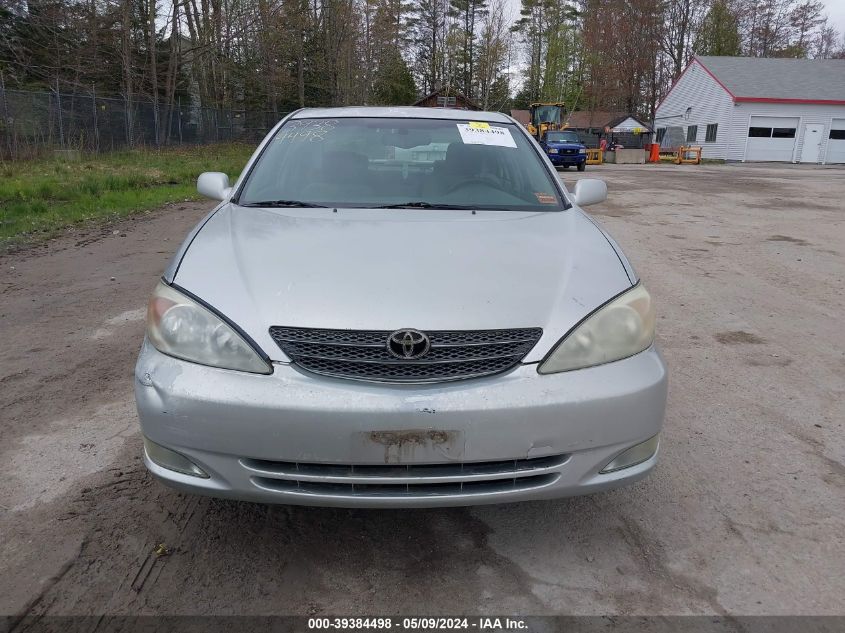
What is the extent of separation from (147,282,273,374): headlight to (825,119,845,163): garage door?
4362cm

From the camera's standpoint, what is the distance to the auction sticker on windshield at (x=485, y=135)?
3.52 meters

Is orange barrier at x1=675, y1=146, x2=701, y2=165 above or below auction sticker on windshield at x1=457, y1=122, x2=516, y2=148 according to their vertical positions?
above

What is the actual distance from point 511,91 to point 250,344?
212 feet

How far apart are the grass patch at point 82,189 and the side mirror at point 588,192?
24.1ft

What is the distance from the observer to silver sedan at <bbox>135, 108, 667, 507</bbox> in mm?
1912

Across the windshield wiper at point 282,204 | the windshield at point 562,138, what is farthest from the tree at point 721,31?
the windshield wiper at point 282,204

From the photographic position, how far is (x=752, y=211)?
12422 mm

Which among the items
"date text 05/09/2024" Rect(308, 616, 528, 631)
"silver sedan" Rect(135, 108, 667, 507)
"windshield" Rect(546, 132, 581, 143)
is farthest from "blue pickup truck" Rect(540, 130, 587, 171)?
"date text 05/09/2024" Rect(308, 616, 528, 631)

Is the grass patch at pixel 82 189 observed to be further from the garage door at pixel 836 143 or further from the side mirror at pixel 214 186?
the garage door at pixel 836 143

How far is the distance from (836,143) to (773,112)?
414 cm

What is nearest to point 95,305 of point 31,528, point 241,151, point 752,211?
point 31,528

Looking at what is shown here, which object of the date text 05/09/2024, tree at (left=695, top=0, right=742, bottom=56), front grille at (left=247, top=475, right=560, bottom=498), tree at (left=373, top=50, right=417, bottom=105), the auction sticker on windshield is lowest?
the date text 05/09/2024

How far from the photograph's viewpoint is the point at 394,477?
195cm

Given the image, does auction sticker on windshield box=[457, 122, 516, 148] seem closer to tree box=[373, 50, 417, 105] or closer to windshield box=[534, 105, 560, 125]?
windshield box=[534, 105, 560, 125]
